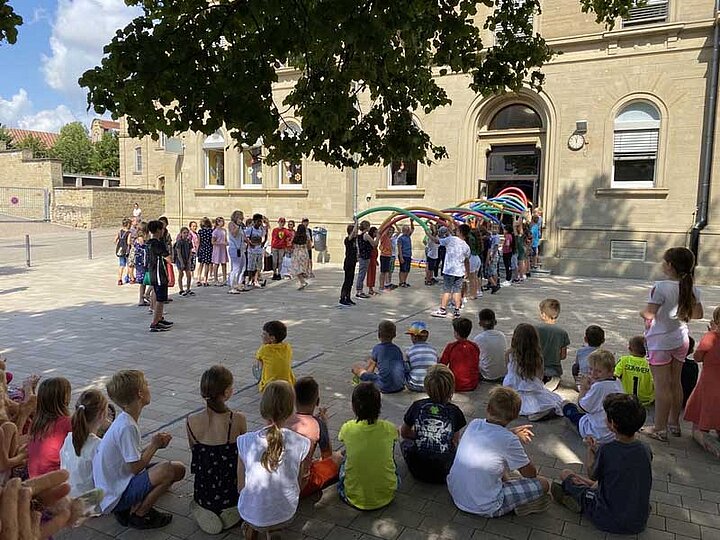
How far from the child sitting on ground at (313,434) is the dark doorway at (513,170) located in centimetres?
1612

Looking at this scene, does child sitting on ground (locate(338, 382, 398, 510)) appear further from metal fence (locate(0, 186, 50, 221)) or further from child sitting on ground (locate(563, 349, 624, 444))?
metal fence (locate(0, 186, 50, 221))

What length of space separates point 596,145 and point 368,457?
15.7 metres

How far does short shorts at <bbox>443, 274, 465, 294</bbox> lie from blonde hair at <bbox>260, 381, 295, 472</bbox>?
24.0ft

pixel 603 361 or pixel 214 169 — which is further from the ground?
pixel 214 169

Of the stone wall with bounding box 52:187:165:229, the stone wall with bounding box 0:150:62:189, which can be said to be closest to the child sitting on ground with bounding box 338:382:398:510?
the stone wall with bounding box 52:187:165:229

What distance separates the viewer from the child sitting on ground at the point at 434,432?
397 cm

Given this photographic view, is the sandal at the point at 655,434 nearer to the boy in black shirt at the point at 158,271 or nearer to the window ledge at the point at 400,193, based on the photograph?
the boy in black shirt at the point at 158,271

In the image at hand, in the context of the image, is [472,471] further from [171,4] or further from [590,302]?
[590,302]

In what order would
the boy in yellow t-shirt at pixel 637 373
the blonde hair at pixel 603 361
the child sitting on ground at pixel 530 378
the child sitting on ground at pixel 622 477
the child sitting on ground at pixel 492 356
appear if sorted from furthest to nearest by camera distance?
the child sitting on ground at pixel 492 356 → the boy in yellow t-shirt at pixel 637 373 → the child sitting on ground at pixel 530 378 → the blonde hair at pixel 603 361 → the child sitting on ground at pixel 622 477

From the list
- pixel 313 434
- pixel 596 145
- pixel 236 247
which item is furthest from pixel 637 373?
pixel 596 145

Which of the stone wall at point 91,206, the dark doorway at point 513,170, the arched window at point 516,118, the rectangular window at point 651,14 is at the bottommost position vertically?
the stone wall at point 91,206

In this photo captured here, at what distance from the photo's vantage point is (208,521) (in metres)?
3.42

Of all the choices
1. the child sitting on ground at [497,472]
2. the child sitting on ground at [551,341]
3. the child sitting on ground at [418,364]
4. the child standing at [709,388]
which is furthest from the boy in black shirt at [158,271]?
the child standing at [709,388]

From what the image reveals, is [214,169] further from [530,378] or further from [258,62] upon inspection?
[530,378]
